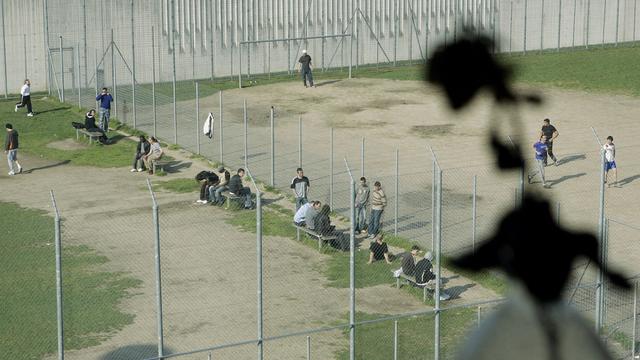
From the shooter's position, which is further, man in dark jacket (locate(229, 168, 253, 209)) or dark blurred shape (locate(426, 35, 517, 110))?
man in dark jacket (locate(229, 168, 253, 209))

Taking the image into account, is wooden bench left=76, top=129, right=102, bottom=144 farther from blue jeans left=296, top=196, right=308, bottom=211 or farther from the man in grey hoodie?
the man in grey hoodie

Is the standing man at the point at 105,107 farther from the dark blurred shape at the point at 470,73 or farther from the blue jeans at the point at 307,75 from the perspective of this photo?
the dark blurred shape at the point at 470,73

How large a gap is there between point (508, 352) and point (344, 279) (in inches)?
838

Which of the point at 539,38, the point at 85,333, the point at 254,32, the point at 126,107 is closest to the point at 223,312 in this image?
the point at 85,333

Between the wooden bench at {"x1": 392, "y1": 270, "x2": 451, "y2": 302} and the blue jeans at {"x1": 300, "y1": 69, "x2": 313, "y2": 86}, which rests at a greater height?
the blue jeans at {"x1": 300, "y1": 69, "x2": 313, "y2": 86}

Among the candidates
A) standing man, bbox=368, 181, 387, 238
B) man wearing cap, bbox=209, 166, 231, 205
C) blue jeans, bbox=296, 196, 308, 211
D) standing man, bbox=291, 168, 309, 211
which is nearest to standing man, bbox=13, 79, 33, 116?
man wearing cap, bbox=209, 166, 231, 205

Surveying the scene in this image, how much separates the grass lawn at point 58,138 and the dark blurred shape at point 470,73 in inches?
1290

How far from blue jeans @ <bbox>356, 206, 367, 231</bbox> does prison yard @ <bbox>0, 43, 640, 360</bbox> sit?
36 centimetres

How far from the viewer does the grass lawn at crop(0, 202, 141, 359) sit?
1914cm

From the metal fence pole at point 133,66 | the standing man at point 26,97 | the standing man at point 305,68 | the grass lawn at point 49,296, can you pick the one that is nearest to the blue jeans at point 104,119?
the metal fence pole at point 133,66

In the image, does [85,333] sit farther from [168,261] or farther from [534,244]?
[534,244]

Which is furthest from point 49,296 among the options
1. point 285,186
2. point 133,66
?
point 133,66

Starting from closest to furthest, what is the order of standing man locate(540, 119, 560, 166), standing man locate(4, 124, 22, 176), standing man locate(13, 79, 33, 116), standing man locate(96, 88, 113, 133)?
standing man locate(540, 119, 560, 166)
standing man locate(4, 124, 22, 176)
standing man locate(96, 88, 113, 133)
standing man locate(13, 79, 33, 116)

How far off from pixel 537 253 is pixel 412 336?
59.0 feet
